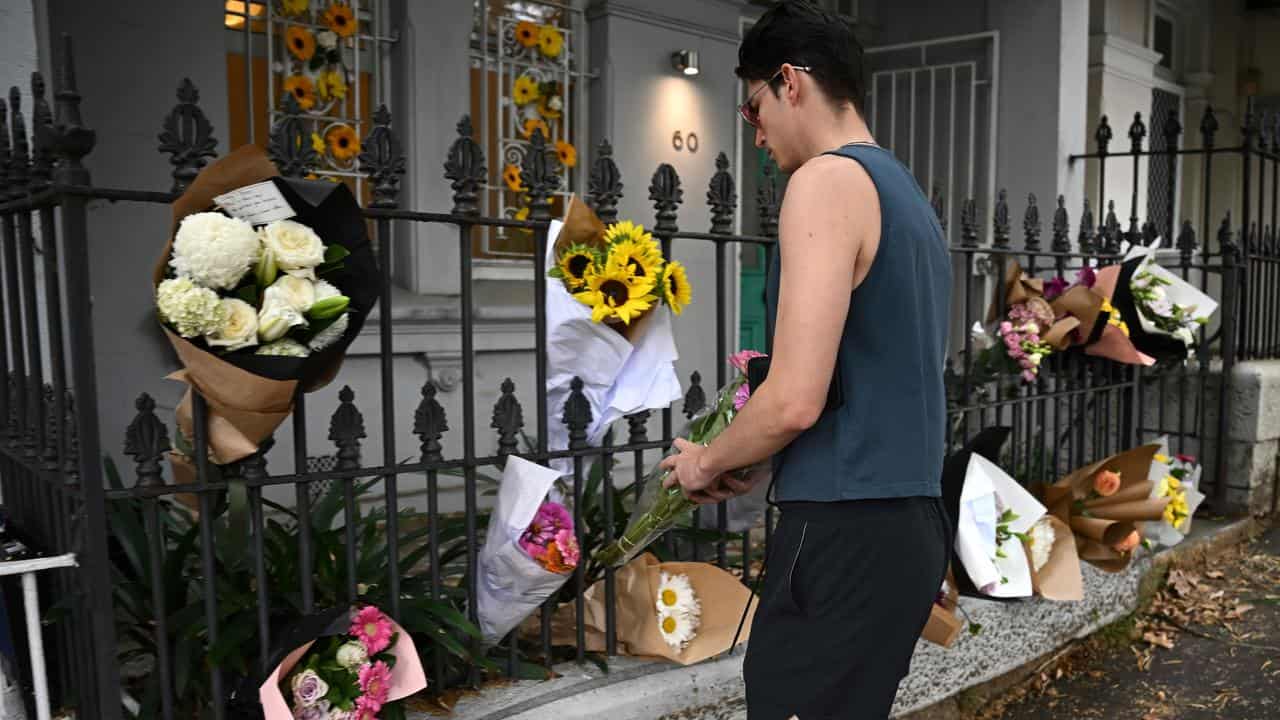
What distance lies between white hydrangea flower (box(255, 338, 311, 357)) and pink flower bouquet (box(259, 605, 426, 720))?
0.59 meters

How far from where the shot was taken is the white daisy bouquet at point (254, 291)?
1816mm

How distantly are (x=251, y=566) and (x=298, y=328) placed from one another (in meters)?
0.64

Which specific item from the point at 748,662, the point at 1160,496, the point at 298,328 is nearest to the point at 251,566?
the point at 298,328

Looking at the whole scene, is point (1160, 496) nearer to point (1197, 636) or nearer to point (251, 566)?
point (1197, 636)

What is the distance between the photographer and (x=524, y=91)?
5535mm

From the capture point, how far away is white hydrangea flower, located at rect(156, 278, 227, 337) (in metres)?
1.79

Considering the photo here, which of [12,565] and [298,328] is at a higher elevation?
[298,328]

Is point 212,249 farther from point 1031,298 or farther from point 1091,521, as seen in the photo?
point 1091,521

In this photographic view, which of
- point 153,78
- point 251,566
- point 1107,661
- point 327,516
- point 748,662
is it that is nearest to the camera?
point 748,662

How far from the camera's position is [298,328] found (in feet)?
6.33

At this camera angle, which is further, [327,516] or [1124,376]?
[1124,376]

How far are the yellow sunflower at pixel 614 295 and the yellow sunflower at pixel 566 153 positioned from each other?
336 centimetres

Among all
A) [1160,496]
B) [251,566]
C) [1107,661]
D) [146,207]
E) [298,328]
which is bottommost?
[1107,661]

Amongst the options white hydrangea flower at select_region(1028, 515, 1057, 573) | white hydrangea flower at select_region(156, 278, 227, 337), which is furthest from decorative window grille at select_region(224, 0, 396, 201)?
white hydrangea flower at select_region(1028, 515, 1057, 573)
